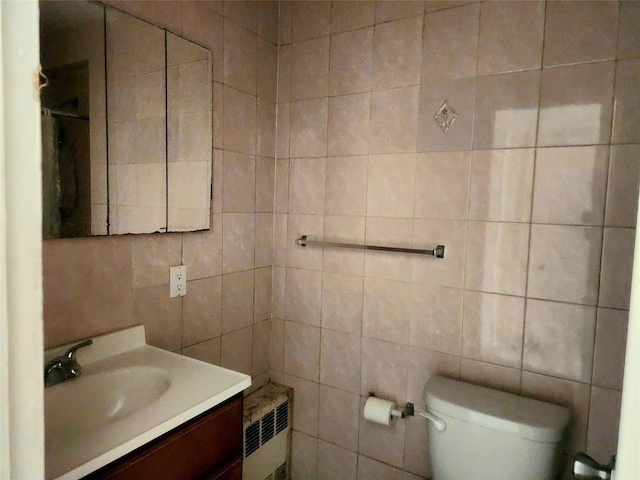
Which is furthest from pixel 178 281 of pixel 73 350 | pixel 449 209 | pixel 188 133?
pixel 449 209

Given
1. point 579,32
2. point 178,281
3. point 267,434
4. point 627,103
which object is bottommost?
point 267,434

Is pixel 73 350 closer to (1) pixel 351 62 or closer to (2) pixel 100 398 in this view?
(2) pixel 100 398

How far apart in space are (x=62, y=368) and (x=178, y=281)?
0.48 m

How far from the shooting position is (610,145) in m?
1.34

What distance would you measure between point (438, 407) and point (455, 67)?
47.5 inches

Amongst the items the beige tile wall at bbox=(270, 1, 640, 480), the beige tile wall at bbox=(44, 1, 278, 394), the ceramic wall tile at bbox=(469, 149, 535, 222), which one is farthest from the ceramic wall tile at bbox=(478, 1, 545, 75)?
the beige tile wall at bbox=(44, 1, 278, 394)

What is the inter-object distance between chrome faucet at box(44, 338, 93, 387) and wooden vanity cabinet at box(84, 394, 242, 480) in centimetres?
37

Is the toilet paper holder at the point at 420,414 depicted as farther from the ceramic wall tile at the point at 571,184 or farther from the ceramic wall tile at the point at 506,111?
the ceramic wall tile at the point at 506,111

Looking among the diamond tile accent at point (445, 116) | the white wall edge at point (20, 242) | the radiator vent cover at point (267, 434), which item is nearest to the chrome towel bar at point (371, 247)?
the diamond tile accent at point (445, 116)

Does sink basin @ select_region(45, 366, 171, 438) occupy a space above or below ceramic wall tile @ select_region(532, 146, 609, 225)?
below

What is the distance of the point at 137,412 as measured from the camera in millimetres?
1055

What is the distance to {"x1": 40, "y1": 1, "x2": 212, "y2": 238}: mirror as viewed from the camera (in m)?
1.20

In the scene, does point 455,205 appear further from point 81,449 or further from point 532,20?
point 81,449

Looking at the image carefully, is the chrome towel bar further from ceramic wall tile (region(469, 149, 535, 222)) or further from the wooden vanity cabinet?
the wooden vanity cabinet
